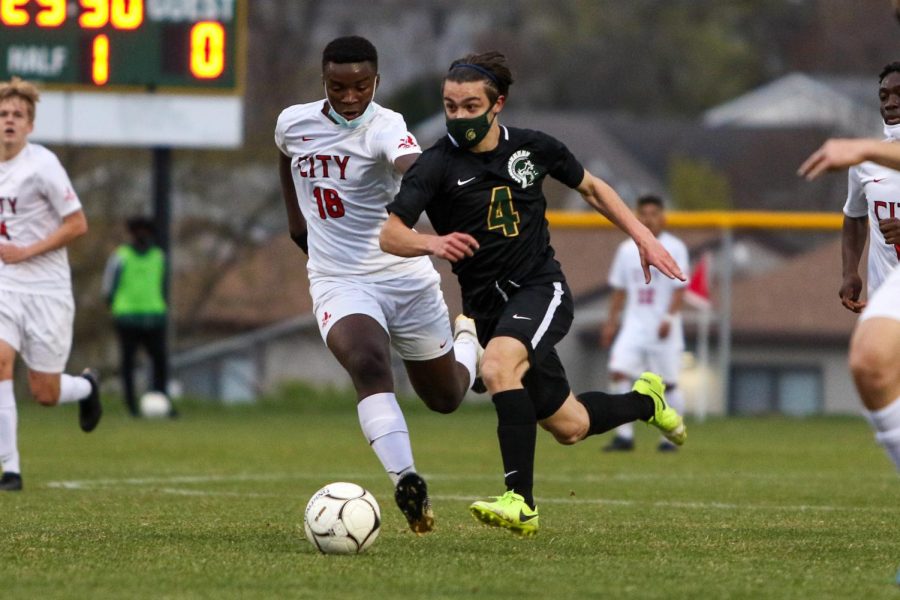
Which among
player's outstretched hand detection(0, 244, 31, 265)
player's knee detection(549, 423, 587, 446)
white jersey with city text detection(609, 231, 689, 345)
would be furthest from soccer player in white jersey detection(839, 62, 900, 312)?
white jersey with city text detection(609, 231, 689, 345)

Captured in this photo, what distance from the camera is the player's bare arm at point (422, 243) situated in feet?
22.4

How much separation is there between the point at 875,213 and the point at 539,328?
1927 millimetres

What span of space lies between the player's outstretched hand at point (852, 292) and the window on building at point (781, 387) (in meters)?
25.1

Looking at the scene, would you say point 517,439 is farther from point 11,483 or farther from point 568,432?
point 11,483

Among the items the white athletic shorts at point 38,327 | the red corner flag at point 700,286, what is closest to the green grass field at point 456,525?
the white athletic shorts at point 38,327

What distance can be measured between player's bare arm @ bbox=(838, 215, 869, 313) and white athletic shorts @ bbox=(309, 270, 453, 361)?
1.90m

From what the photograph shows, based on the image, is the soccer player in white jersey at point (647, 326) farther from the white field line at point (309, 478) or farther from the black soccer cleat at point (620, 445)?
the white field line at point (309, 478)

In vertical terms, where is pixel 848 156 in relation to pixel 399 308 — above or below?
above

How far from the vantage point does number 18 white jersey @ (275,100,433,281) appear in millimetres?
7762

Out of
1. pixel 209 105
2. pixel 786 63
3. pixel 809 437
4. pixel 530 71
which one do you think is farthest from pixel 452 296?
pixel 786 63

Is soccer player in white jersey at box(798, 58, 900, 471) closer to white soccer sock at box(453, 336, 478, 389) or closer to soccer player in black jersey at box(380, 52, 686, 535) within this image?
soccer player in black jersey at box(380, 52, 686, 535)

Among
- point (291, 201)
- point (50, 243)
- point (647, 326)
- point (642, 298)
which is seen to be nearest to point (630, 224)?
point (291, 201)

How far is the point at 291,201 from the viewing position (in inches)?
323

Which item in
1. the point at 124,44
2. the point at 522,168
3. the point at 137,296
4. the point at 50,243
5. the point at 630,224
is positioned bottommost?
the point at 137,296
